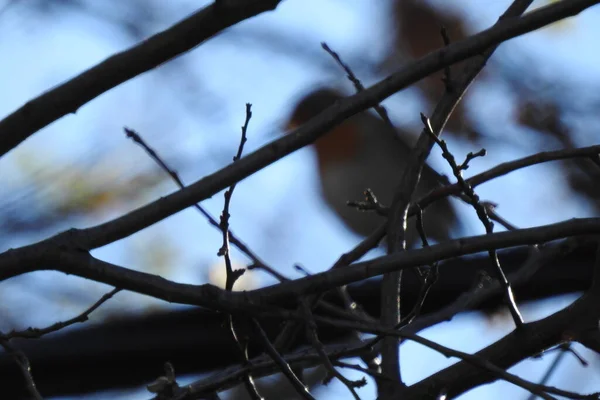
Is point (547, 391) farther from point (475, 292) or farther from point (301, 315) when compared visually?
point (475, 292)

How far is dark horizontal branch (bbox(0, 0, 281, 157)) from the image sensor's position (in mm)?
855

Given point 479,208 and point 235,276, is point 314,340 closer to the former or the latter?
point 235,276

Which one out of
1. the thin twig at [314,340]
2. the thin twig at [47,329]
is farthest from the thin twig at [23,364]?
the thin twig at [314,340]

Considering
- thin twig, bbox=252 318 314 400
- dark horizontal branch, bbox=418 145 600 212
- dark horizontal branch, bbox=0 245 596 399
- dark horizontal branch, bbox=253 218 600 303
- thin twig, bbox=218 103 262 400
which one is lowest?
thin twig, bbox=252 318 314 400

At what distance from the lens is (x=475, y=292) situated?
4.75 feet

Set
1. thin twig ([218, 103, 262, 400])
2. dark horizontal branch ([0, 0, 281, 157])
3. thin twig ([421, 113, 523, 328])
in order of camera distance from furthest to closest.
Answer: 1. thin twig ([421, 113, 523, 328])
2. thin twig ([218, 103, 262, 400])
3. dark horizontal branch ([0, 0, 281, 157])

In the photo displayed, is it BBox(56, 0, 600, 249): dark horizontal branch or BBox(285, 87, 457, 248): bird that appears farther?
BBox(285, 87, 457, 248): bird

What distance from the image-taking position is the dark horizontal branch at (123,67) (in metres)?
0.86

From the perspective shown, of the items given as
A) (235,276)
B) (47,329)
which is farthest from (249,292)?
(47,329)

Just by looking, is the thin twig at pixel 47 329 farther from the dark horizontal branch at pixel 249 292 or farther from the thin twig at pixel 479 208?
the thin twig at pixel 479 208

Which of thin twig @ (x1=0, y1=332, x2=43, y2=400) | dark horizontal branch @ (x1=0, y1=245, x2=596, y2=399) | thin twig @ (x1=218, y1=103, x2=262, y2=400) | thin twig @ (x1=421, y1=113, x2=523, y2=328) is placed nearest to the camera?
thin twig @ (x1=218, y1=103, x2=262, y2=400)

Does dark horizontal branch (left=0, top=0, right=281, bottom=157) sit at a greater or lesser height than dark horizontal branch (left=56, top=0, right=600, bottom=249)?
greater

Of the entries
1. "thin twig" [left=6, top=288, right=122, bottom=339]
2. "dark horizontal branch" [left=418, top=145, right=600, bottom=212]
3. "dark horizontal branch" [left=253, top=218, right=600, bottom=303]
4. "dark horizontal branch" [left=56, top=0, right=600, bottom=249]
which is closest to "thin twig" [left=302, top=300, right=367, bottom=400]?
"dark horizontal branch" [left=253, top=218, right=600, bottom=303]

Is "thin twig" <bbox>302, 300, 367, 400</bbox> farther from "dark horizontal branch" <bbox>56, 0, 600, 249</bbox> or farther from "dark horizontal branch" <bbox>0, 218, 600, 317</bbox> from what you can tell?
"dark horizontal branch" <bbox>56, 0, 600, 249</bbox>
